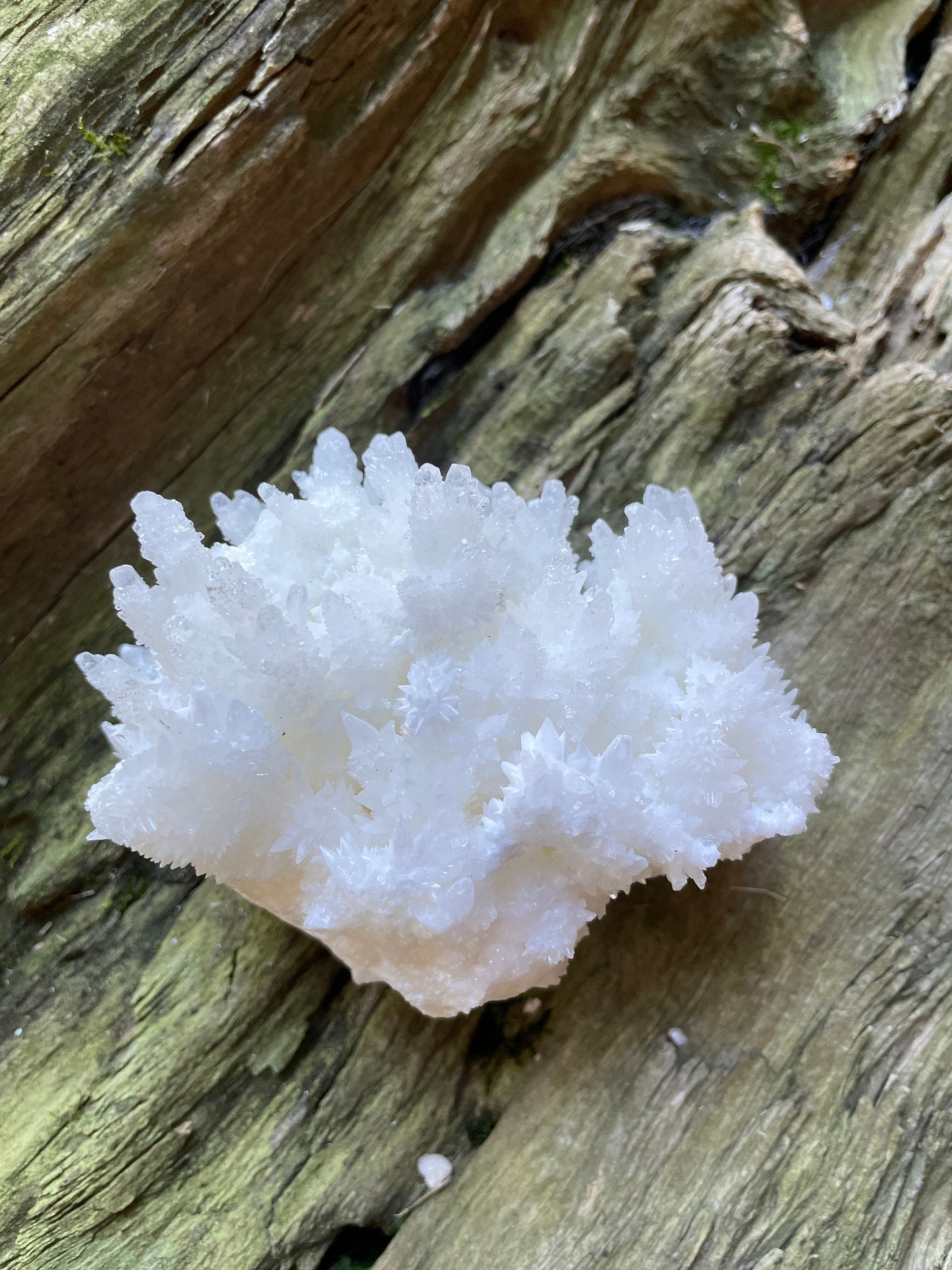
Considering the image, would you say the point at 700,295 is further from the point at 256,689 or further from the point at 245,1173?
the point at 245,1173

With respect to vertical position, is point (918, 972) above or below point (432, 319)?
below

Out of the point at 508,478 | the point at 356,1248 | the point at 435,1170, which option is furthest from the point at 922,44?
the point at 356,1248

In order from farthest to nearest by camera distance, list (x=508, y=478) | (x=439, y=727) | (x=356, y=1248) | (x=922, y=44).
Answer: (x=922, y=44)
(x=508, y=478)
(x=356, y=1248)
(x=439, y=727)

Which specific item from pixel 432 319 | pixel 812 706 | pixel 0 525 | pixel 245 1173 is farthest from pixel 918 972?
pixel 0 525

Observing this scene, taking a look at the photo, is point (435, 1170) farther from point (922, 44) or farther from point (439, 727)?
point (922, 44)

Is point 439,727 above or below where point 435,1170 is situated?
above

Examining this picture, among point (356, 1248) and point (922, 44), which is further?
point (922, 44)

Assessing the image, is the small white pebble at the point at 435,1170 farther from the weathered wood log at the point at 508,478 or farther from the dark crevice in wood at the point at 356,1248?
the dark crevice in wood at the point at 356,1248
